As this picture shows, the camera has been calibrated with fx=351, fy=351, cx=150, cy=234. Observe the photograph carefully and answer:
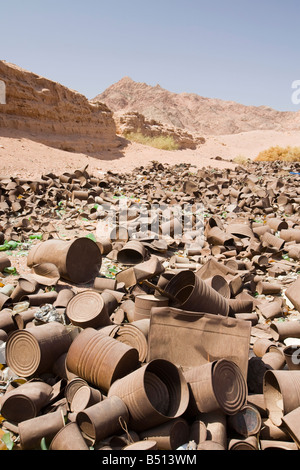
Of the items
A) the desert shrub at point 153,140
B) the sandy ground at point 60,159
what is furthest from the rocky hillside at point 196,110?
the sandy ground at point 60,159

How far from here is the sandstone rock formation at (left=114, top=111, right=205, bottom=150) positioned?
2442cm

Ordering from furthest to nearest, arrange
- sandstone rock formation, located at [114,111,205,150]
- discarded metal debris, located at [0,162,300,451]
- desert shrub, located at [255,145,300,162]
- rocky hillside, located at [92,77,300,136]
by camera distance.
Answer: rocky hillside, located at [92,77,300,136] < sandstone rock formation, located at [114,111,205,150] < desert shrub, located at [255,145,300,162] < discarded metal debris, located at [0,162,300,451]

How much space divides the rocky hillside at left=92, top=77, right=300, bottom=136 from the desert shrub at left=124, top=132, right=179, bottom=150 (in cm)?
3068

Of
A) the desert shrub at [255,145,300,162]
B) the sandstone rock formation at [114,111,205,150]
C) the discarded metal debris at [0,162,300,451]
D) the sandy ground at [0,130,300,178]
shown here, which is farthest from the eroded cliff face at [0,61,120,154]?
the desert shrub at [255,145,300,162]

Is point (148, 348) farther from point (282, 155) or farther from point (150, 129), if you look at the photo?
point (150, 129)

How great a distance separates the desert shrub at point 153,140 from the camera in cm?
2360

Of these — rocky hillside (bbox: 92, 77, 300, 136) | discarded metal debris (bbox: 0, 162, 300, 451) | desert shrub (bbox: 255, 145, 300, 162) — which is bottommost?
discarded metal debris (bbox: 0, 162, 300, 451)

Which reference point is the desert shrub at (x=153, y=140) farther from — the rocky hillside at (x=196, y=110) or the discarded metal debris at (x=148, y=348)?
the rocky hillside at (x=196, y=110)

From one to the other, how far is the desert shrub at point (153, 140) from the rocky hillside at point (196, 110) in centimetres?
3068

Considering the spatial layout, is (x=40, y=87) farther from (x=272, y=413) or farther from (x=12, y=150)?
(x=272, y=413)

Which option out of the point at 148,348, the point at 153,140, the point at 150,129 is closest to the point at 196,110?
the point at 150,129

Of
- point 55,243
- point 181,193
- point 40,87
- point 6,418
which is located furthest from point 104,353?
point 40,87

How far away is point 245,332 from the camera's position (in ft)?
9.02

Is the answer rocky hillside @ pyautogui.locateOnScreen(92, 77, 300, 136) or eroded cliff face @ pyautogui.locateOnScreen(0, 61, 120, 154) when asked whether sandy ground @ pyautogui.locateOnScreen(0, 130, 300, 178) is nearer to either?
eroded cliff face @ pyautogui.locateOnScreen(0, 61, 120, 154)
